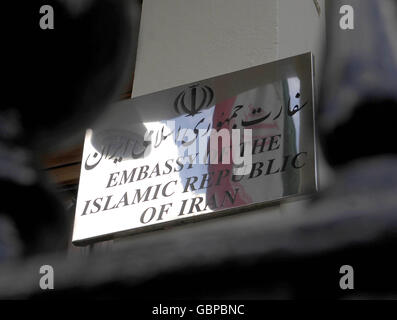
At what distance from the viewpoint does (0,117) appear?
4.92ft

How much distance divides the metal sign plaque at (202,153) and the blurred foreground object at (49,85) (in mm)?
95

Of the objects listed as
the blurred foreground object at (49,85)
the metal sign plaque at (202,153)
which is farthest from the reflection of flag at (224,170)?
the blurred foreground object at (49,85)

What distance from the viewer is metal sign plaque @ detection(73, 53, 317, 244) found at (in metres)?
1.24

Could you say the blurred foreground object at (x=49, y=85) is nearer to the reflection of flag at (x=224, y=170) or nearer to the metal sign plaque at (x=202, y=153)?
the metal sign plaque at (x=202, y=153)

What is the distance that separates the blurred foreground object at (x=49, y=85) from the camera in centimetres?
147

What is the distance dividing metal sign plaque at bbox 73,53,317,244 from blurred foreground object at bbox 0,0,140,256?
95mm

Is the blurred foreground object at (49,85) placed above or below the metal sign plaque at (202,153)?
above

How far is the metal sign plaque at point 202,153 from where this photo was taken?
1.24 metres

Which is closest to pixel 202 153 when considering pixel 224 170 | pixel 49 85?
pixel 224 170

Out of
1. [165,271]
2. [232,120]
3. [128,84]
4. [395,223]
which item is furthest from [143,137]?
[395,223]

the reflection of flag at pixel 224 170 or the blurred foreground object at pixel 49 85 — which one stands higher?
the blurred foreground object at pixel 49 85

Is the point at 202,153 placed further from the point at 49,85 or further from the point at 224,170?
the point at 49,85

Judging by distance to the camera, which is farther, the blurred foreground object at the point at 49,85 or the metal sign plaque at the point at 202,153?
the blurred foreground object at the point at 49,85

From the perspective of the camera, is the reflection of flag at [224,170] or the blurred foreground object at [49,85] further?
the blurred foreground object at [49,85]
